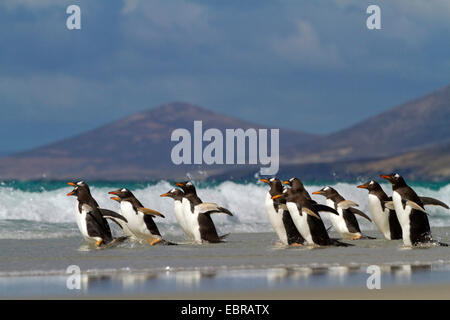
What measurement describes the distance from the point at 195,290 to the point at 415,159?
185484mm

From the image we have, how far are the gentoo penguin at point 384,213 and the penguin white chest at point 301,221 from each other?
1.85 meters

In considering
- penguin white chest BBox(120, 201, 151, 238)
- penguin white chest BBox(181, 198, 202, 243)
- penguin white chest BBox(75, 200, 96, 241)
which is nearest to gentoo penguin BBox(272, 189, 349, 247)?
penguin white chest BBox(181, 198, 202, 243)

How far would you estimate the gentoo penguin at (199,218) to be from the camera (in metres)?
14.0

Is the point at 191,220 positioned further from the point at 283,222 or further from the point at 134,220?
the point at 283,222

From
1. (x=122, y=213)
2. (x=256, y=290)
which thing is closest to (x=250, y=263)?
(x=256, y=290)

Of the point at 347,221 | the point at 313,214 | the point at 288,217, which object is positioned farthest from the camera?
the point at 347,221

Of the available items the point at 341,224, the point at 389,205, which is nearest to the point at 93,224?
the point at 341,224

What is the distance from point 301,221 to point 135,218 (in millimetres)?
2552

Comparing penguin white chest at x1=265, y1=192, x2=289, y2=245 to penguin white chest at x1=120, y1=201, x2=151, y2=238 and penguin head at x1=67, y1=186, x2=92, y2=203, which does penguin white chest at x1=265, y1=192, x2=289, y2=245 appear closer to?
penguin white chest at x1=120, y1=201, x2=151, y2=238

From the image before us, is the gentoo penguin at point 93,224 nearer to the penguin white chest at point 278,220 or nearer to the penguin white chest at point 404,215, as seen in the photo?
the penguin white chest at point 278,220

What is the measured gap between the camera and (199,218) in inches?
553

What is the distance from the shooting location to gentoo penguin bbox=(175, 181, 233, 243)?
13977 millimetres

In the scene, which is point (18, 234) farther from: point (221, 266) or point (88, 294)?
point (88, 294)

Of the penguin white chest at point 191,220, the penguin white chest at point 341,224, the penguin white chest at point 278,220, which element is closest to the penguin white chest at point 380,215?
the penguin white chest at point 341,224
